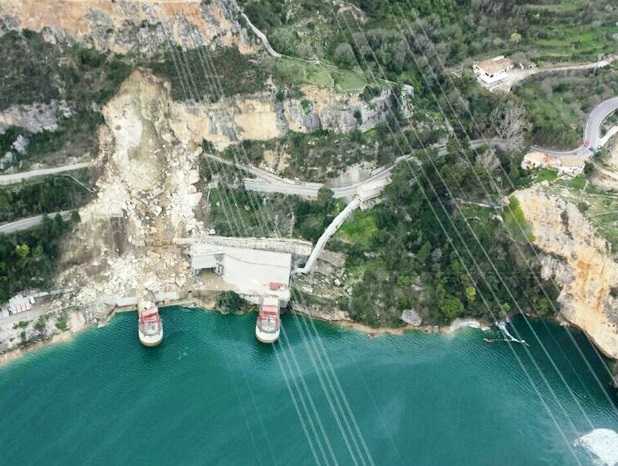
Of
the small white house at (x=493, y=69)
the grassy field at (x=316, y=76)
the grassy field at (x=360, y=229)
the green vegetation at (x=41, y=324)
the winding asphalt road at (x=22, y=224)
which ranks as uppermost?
the small white house at (x=493, y=69)

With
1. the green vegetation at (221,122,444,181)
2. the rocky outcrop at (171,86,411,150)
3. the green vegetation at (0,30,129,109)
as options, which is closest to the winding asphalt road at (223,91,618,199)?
the green vegetation at (221,122,444,181)

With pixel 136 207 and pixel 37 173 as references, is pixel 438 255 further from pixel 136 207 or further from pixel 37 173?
pixel 37 173

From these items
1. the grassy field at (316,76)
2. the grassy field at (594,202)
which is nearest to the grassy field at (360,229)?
the grassy field at (316,76)

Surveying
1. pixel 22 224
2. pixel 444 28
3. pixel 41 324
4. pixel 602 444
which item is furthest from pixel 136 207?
pixel 602 444

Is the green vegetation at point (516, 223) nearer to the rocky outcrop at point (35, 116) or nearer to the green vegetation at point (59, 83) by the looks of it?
the green vegetation at point (59, 83)

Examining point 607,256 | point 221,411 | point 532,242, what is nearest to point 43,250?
point 221,411

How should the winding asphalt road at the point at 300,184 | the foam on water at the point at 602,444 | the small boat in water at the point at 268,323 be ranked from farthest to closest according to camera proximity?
the winding asphalt road at the point at 300,184
the small boat in water at the point at 268,323
the foam on water at the point at 602,444

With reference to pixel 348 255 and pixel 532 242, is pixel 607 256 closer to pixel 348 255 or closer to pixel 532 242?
pixel 532 242

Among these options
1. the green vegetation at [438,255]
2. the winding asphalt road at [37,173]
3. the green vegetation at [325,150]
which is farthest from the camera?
the green vegetation at [325,150]
